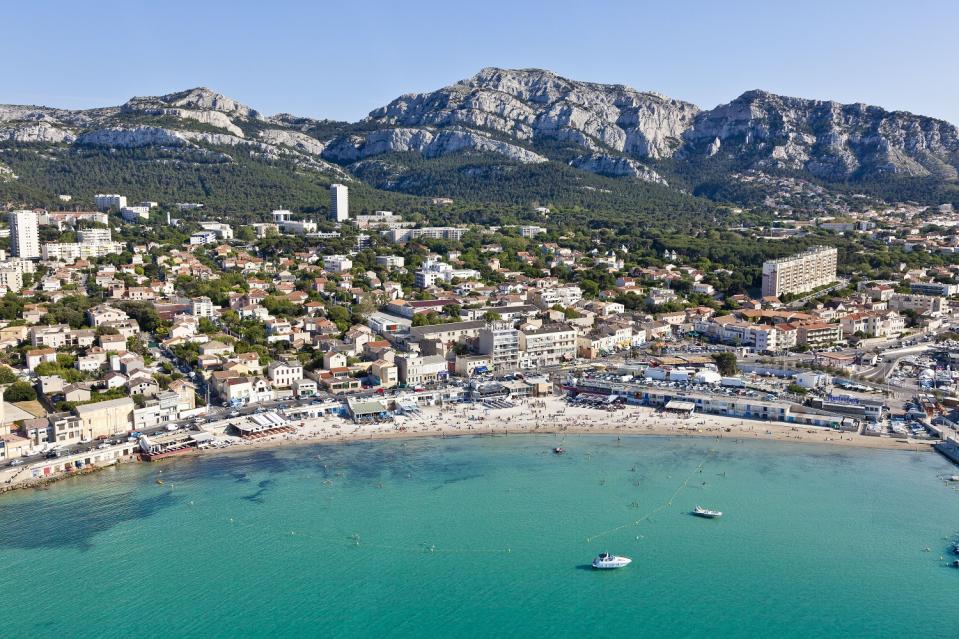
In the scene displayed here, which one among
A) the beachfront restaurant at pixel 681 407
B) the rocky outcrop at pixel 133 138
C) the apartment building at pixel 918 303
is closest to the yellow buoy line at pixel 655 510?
the beachfront restaurant at pixel 681 407

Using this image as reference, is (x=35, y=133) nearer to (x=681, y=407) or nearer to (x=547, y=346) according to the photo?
(x=547, y=346)

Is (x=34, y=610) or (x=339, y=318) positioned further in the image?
(x=339, y=318)

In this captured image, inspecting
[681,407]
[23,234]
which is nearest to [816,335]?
[681,407]

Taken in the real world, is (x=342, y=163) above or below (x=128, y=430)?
above

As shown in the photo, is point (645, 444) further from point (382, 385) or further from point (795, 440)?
point (382, 385)

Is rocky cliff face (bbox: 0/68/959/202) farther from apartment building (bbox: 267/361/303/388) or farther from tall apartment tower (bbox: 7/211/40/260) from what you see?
apartment building (bbox: 267/361/303/388)

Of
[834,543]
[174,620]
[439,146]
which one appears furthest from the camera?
[439,146]

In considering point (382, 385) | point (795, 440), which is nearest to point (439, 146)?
point (382, 385)
